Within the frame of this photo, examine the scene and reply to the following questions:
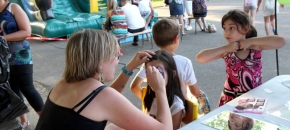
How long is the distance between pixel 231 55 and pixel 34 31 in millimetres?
6917

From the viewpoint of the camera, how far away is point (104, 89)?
132 cm

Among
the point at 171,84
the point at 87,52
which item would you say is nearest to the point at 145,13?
the point at 171,84

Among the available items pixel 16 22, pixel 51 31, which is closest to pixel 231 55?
pixel 16 22

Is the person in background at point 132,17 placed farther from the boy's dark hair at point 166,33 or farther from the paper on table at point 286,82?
the paper on table at point 286,82

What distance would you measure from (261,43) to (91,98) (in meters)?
1.30

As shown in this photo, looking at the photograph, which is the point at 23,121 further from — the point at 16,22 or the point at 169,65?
the point at 169,65

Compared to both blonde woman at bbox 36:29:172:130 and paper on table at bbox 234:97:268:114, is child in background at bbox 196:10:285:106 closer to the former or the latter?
paper on table at bbox 234:97:268:114

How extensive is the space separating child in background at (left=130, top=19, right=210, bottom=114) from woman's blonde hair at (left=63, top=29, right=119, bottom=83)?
2.33 ft

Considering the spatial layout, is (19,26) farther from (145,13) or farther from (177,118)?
(145,13)

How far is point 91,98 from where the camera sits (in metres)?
1.29

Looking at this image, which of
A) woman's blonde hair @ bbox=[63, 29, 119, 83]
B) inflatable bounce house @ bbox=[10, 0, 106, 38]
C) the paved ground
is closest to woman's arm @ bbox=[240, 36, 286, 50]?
woman's blonde hair @ bbox=[63, 29, 119, 83]

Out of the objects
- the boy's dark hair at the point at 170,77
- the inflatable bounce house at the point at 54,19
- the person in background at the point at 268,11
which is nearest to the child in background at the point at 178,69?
the boy's dark hair at the point at 170,77

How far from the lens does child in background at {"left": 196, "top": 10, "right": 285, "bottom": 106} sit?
6.75 feet

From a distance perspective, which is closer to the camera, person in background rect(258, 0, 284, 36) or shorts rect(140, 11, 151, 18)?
person in background rect(258, 0, 284, 36)
